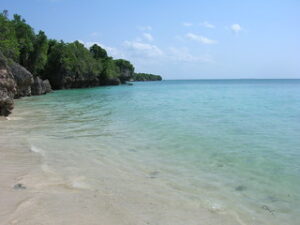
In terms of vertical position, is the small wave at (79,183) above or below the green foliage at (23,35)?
below

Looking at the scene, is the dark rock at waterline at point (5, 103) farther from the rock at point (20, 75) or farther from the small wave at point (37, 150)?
the rock at point (20, 75)

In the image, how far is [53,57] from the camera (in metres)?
63.1

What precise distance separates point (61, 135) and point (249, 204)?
7.56 m

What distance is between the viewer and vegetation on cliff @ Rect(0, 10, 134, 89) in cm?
3862

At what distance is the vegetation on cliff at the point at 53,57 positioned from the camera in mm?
38625

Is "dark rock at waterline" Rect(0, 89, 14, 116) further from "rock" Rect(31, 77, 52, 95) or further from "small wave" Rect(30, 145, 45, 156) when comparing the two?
"rock" Rect(31, 77, 52, 95)

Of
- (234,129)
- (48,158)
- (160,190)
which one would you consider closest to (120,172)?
(160,190)

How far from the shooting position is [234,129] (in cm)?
1218

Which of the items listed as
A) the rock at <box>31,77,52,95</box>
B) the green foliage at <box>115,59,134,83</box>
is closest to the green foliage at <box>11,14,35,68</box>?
the rock at <box>31,77,52,95</box>

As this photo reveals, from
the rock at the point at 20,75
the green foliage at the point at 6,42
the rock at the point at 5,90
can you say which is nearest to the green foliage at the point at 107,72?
the green foliage at the point at 6,42

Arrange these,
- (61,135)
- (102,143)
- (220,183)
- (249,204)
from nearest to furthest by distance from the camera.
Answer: (249,204)
(220,183)
(102,143)
(61,135)

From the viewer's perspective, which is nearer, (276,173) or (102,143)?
(276,173)

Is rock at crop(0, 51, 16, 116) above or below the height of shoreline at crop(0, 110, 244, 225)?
above

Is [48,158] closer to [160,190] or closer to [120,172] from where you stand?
[120,172]
